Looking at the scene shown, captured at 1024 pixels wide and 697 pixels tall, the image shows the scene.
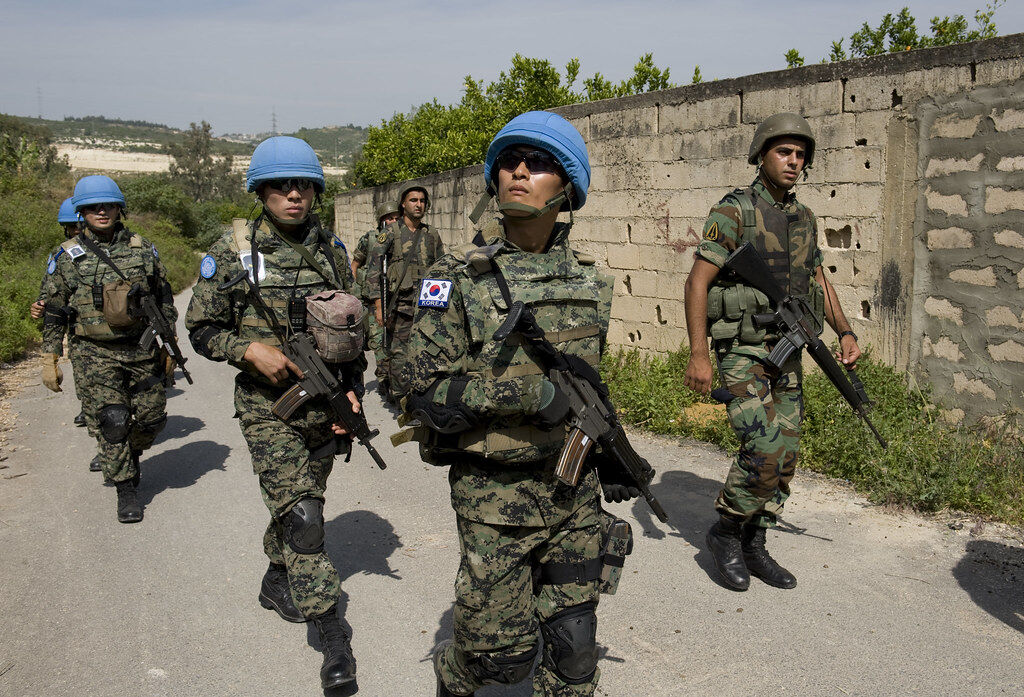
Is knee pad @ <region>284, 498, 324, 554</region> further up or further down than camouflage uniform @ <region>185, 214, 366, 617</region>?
further down

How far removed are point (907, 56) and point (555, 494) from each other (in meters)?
4.69

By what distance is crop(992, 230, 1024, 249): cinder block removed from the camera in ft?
16.0

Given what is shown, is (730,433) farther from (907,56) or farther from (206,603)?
(206,603)

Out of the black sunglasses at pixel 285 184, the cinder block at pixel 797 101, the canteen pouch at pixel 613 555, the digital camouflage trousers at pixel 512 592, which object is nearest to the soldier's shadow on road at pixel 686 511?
the canteen pouch at pixel 613 555

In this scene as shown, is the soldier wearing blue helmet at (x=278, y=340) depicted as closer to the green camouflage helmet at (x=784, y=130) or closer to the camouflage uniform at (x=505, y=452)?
the camouflage uniform at (x=505, y=452)

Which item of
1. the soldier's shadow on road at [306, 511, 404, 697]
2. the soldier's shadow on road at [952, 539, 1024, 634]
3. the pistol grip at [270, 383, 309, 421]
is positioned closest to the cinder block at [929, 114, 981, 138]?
the soldier's shadow on road at [952, 539, 1024, 634]

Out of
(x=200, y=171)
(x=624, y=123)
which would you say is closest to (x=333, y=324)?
(x=624, y=123)

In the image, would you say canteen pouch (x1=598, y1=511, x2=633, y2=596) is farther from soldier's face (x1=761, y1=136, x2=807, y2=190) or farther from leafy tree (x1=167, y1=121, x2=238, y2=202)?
leafy tree (x1=167, y1=121, x2=238, y2=202)

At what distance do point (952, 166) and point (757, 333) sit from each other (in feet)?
8.53

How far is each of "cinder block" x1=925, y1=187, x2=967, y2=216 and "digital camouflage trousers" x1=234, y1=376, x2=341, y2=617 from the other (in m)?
4.33

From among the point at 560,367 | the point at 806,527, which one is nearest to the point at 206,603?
the point at 560,367

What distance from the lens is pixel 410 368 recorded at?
2.33m

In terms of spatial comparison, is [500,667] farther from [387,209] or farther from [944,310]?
[387,209]

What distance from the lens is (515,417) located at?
2.30 meters
